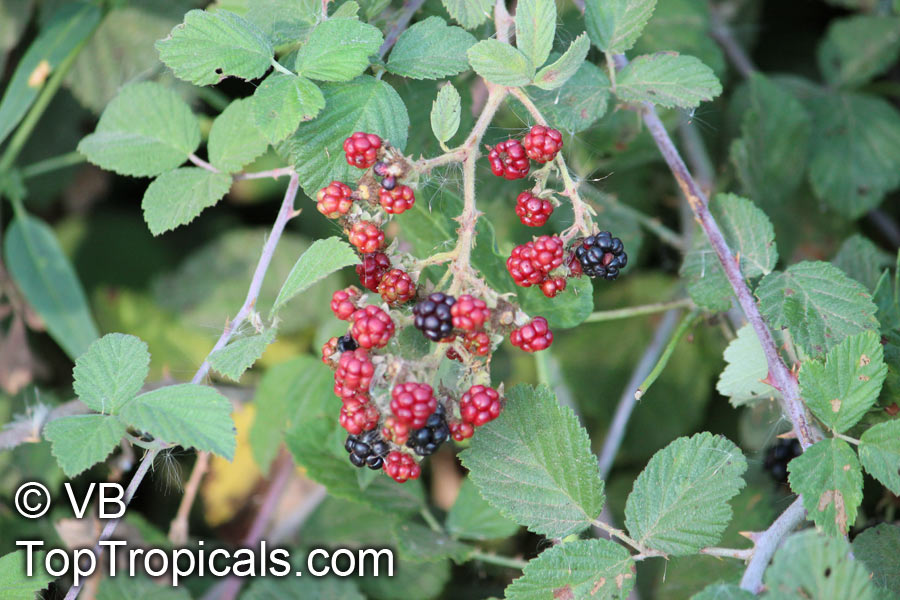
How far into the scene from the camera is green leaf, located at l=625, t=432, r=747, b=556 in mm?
1439

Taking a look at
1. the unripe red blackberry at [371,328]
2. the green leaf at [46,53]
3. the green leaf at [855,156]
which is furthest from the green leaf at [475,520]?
the green leaf at [46,53]

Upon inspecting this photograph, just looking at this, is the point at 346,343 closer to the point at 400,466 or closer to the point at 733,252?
the point at 400,466

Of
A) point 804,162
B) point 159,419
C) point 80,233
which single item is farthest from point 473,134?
point 80,233

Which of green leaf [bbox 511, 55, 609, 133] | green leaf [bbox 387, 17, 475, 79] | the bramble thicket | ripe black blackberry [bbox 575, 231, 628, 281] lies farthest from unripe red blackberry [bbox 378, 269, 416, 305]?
green leaf [bbox 511, 55, 609, 133]

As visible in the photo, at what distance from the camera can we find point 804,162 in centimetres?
246

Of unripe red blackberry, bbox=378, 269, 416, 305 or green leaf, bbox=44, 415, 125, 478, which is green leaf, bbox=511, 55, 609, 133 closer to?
unripe red blackberry, bbox=378, 269, 416, 305

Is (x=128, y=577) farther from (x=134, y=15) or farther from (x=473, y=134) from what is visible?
(x=134, y=15)

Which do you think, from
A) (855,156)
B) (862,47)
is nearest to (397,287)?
(855,156)

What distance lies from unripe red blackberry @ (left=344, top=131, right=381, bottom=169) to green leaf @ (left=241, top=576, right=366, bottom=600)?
3.96 ft

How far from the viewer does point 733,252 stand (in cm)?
171

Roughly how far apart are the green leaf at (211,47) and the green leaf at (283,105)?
5cm

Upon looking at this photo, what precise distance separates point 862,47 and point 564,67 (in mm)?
1773

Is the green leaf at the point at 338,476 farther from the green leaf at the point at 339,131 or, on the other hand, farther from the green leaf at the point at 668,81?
the green leaf at the point at 668,81

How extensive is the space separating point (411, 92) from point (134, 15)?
44.1 inches
